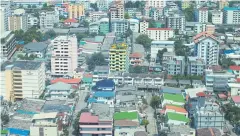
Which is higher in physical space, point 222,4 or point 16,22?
point 222,4

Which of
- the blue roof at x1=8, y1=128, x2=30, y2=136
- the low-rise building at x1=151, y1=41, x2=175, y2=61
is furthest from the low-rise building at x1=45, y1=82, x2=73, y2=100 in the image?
the low-rise building at x1=151, y1=41, x2=175, y2=61

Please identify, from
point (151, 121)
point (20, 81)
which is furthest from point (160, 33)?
point (151, 121)

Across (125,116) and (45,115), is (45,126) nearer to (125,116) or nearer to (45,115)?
(45,115)

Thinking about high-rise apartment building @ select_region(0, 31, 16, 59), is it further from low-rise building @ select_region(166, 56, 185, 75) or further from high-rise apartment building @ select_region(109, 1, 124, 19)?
high-rise apartment building @ select_region(109, 1, 124, 19)

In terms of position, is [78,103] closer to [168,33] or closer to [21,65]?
[21,65]

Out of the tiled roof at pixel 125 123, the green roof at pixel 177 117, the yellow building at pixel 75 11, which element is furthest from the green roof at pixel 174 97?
the yellow building at pixel 75 11

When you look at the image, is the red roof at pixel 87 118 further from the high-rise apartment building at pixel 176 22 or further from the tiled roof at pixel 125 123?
the high-rise apartment building at pixel 176 22

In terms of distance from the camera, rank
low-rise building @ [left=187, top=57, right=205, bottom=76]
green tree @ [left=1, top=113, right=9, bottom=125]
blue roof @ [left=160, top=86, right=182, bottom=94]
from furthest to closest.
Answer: low-rise building @ [left=187, top=57, right=205, bottom=76], blue roof @ [left=160, top=86, right=182, bottom=94], green tree @ [left=1, top=113, right=9, bottom=125]

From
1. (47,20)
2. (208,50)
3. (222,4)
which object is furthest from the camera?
(222,4)
